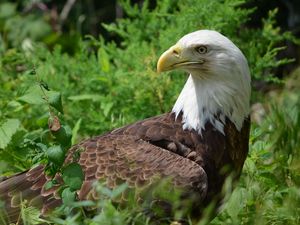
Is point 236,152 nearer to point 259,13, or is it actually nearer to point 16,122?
point 16,122

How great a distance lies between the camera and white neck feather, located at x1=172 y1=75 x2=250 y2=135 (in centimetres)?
552

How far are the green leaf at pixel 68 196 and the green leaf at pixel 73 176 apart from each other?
0.08ft

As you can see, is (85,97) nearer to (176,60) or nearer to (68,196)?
(176,60)

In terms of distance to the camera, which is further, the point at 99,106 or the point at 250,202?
the point at 99,106

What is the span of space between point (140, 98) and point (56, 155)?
232cm

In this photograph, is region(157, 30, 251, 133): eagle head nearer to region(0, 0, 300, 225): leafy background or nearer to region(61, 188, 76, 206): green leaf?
region(0, 0, 300, 225): leafy background

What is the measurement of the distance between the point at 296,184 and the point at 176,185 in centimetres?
74

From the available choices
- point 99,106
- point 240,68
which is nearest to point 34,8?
point 99,106

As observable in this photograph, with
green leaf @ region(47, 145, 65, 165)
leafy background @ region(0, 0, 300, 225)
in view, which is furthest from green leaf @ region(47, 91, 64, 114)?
green leaf @ region(47, 145, 65, 165)

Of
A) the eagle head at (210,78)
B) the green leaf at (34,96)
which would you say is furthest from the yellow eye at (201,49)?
Result: the green leaf at (34,96)

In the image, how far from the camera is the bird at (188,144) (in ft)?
16.9

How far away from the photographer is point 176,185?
5.07 metres

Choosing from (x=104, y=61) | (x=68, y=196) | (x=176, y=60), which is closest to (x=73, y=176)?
(x=68, y=196)

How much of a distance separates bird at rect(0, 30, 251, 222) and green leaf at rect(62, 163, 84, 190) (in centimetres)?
61
